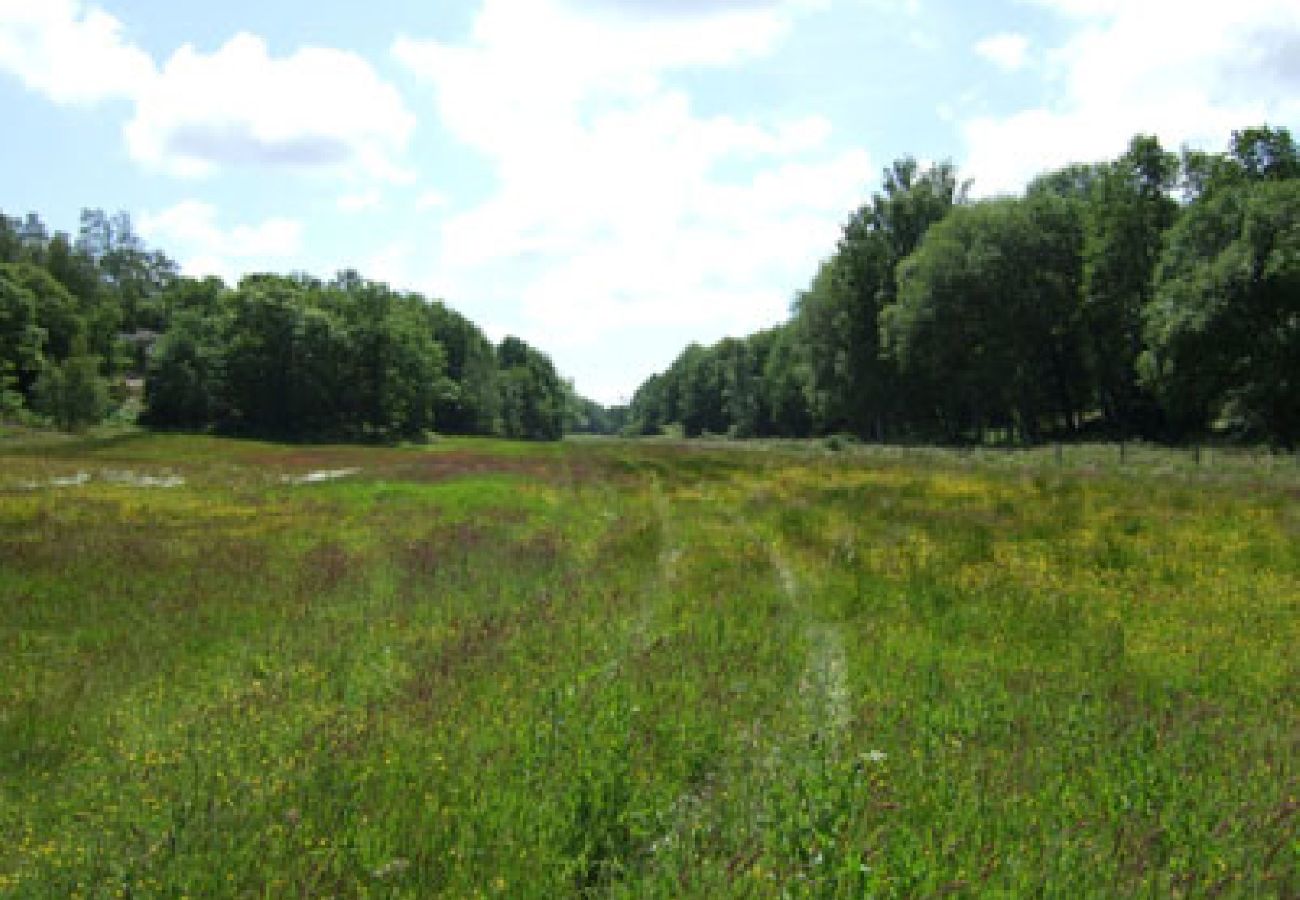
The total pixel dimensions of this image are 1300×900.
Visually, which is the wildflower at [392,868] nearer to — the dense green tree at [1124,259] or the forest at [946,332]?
the forest at [946,332]

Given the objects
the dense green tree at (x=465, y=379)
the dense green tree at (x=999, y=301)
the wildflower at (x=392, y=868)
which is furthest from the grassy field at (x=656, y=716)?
the dense green tree at (x=465, y=379)

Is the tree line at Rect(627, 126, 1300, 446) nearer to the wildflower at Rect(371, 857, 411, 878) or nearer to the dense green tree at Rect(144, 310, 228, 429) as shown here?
the wildflower at Rect(371, 857, 411, 878)

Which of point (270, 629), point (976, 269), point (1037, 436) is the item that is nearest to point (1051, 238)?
point (976, 269)

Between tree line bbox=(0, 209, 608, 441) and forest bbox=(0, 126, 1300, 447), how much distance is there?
0.27 metres

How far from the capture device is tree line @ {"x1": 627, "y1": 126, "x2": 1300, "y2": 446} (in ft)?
162

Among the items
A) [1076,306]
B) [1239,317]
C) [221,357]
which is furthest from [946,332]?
[221,357]

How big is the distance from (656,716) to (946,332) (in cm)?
6976

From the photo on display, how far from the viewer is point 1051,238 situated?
69500 mm

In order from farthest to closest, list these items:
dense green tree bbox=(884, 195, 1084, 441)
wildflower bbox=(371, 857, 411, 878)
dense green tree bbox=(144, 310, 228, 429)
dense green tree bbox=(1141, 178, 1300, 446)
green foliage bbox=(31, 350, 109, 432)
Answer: dense green tree bbox=(144, 310, 228, 429)
green foliage bbox=(31, 350, 109, 432)
dense green tree bbox=(884, 195, 1084, 441)
dense green tree bbox=(1141, 178, 1300, 446)
wildflower bbox=(371, 857, 411, 878)

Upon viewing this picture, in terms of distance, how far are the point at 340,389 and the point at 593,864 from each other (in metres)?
112

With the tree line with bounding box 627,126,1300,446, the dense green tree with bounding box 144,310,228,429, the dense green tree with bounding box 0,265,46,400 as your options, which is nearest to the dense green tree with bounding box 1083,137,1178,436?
the tree line with bounding box 627,126,1300,446

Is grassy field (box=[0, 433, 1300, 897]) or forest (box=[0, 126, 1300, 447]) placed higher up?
A: forest (box=[0, 126, 1300, 447])

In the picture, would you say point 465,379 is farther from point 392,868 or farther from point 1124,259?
point 392,868

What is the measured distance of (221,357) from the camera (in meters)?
101
